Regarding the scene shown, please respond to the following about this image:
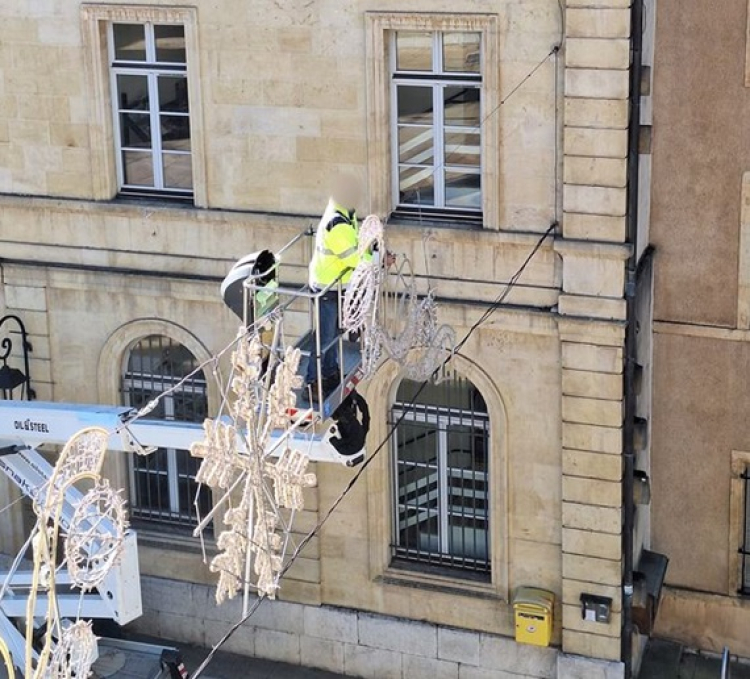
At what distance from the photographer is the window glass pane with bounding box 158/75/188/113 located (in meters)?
19.9

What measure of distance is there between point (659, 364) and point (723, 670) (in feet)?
11.4

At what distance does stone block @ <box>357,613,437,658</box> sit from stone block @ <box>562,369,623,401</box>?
3397 mm

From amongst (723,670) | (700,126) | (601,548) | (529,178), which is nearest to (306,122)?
(529,178)

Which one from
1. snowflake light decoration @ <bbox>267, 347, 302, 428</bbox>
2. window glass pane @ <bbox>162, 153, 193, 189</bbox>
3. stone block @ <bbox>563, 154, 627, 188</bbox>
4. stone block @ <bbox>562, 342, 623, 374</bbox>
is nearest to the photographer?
snowflake light decoration @ <bbox>267, 347, 302, 428</bbox>

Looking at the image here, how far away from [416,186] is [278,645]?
18.9 ft

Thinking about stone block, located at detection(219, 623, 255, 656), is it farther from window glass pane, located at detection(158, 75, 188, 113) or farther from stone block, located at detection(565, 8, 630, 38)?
stone block, located at detection(565, 8, 630, 38)

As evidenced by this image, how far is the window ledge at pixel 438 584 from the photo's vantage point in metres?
19.8

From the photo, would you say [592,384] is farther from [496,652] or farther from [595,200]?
[496,652]

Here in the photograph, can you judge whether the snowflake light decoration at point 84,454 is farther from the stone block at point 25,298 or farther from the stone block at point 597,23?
the stone block at point 25,298

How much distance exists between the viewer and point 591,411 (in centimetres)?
1859

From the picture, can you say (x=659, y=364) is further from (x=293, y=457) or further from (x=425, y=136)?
(x=293, y=457)

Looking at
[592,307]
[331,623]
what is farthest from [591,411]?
[331,623]

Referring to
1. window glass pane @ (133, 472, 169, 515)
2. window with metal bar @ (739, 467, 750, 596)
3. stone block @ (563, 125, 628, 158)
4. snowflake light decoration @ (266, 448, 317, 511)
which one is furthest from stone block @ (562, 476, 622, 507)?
snowflake light decoration @ (266, 448, 317, 511)

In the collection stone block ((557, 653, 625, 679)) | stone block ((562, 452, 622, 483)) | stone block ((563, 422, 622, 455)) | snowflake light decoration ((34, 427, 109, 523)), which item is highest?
snowflake light decoration ((34, 427, 109, 523))
